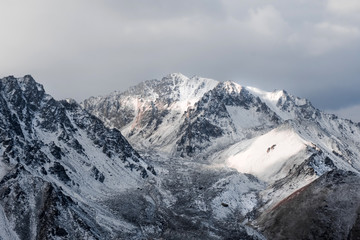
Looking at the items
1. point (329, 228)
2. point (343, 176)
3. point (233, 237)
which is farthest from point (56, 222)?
point (343, 176)

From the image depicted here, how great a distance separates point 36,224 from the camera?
171 metres

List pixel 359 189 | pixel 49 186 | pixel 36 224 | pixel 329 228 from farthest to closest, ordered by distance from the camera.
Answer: pixel 49 186, pixel 36 224, pixel 359 189, pixel 329 228

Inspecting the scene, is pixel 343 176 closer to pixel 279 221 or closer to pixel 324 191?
pixel 324 191

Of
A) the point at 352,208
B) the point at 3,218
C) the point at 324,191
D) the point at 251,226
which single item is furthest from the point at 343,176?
the point at 3,218

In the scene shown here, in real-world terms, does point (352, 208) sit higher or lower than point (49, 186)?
lower

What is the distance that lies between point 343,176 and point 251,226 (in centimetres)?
4651

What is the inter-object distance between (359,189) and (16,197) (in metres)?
129

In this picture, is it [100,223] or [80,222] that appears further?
[100,223]

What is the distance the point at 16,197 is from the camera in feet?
595

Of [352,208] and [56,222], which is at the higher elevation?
[56,222]

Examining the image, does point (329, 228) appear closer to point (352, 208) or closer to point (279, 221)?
point (352, 208)

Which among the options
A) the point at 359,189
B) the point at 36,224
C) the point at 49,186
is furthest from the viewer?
the point at 49,186

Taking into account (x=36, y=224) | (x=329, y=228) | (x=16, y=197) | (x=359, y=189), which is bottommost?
(x=329, y=228)

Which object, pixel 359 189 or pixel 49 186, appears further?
pixel 49 186
